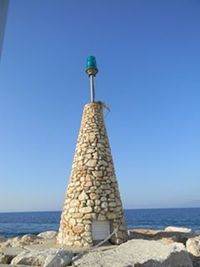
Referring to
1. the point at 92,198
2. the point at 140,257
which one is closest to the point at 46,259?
the point at 140,257

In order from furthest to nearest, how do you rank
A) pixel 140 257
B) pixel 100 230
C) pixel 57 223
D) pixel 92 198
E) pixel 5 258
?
pixel 57 223 < pixel 92 198 < pixel 100 230 < pixel 5 258 < pixel 140 257

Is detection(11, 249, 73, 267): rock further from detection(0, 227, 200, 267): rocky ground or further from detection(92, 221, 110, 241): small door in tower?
detection(92, 221, 110, 241): small door in tower

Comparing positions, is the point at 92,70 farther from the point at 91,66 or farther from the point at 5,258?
the point at 5,258

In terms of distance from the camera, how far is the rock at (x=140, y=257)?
7.68 meters

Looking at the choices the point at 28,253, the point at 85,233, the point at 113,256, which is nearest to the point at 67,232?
the point at 85,233

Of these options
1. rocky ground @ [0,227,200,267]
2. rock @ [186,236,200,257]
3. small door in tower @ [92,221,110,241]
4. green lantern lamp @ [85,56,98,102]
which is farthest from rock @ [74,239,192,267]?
green lantern lamp @ [85,56,98,102]

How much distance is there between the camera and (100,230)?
10453 mm

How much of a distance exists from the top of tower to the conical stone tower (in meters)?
1.89

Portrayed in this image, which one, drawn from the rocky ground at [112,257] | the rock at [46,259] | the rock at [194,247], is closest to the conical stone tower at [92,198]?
the rocky ground at [112,257]

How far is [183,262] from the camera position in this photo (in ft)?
27.9

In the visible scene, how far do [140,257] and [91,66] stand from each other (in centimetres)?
700

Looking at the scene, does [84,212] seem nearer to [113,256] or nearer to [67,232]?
[67,232]

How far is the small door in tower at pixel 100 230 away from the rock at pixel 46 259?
1.93 m

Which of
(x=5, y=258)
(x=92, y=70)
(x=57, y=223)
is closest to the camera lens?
(x=5, y=258)
